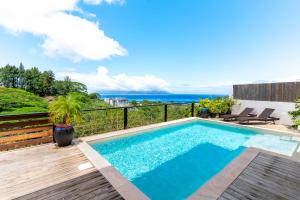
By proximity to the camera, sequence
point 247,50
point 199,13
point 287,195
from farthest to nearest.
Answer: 1. point 247,50
2. point 199,13
3. point 287,195

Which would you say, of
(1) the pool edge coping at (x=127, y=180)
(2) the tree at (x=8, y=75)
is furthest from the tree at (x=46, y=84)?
(1) the pool edge coping at (x=127, y=180)

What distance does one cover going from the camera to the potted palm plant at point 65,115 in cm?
393

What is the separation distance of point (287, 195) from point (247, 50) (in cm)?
1097

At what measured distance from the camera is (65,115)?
4074mm

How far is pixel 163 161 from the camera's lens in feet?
13.0

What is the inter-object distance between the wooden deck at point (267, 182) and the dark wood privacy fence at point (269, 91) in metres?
5.38

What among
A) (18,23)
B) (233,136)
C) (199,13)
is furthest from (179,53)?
(18,23)

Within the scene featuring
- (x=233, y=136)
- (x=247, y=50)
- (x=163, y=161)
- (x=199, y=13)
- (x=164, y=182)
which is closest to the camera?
(x=164, y=182)

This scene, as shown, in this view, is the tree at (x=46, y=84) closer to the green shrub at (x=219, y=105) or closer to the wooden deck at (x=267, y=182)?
the green shrub at (x=219, y=105)

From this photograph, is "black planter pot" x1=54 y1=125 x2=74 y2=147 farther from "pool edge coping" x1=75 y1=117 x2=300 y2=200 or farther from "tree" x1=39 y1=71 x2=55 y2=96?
"tree" x1=39 y1=71 x2=55 y2=96

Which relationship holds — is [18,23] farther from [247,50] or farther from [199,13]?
[247,50]

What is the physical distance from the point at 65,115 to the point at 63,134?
0.48 metres

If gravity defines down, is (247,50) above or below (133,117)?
above

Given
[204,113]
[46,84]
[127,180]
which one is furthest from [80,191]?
[46,84]
